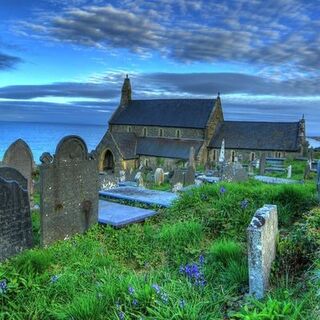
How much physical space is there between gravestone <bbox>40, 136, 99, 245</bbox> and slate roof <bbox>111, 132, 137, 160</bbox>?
114 feet

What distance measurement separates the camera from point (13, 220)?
684 centimetres

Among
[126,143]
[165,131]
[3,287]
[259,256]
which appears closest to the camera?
[259,256]

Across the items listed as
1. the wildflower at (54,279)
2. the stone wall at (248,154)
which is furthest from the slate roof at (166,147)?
the wildflower at (54,279)

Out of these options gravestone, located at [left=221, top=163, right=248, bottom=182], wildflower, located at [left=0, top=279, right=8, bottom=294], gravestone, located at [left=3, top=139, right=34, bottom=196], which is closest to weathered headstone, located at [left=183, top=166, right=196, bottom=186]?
gravestone, located at [left=221, top=163, right=248, bottom=182]

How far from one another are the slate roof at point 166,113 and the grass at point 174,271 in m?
37.3

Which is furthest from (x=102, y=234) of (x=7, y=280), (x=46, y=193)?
(x=7, y=280)

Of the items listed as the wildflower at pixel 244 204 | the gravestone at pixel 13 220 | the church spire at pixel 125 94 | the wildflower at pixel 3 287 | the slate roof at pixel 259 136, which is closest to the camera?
the wildflower at pixel 3 287

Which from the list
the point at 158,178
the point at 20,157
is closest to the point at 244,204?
the point at 20,157

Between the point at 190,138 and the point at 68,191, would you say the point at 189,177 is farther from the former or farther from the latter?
the point at 190,138

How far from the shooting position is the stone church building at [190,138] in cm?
4194

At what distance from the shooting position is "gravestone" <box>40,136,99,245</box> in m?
7.57

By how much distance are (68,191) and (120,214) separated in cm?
169

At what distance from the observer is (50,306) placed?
194 inches

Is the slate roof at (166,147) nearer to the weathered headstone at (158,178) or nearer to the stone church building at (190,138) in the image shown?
the stone church building at (190,138)
